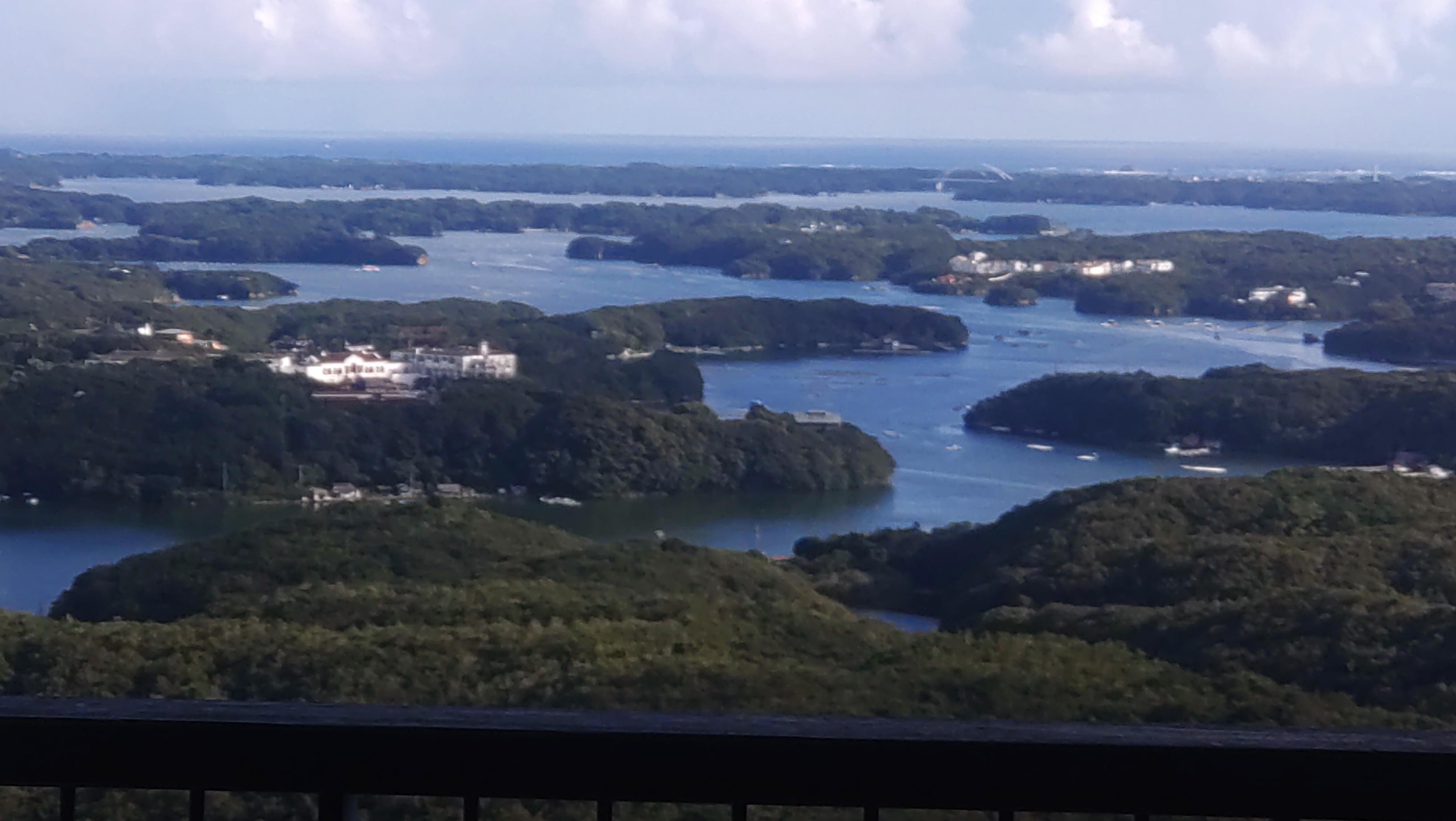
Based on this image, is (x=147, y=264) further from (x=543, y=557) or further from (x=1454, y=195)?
(x=1454, y=195)

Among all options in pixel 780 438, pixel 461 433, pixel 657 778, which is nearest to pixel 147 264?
pixel 461 433

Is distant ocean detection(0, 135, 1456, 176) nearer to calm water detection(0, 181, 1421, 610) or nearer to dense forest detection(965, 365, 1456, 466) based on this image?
calm water detection(0, 181, 1421, 610)

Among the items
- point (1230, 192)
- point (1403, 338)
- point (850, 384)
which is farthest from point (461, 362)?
point (1230, 192)

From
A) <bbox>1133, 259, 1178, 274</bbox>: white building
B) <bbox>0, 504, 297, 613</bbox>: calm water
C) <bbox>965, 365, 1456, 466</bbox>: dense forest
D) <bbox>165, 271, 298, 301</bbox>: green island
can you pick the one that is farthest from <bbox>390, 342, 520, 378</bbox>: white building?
<bbox>1133, 259, 1178, 274</bbox>: white building

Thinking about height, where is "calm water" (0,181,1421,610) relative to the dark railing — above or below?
below

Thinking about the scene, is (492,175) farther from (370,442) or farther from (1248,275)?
(370,442)

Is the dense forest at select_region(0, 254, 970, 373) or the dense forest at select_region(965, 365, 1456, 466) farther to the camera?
the dense forest at select_region(0, 254, 970, 373)

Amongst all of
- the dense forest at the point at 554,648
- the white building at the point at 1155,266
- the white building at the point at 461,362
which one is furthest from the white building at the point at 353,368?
the white building at the point at 1155,266
